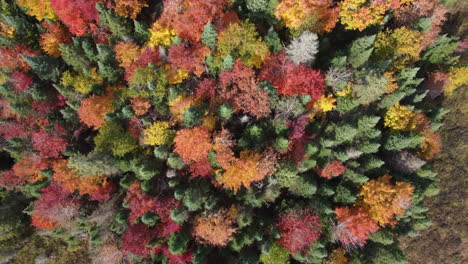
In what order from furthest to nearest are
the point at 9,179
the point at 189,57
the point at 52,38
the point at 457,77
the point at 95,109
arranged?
the point at 457,77 < the point at 9,179 < the point at 52,38 < the point at 95,109 < the point at 189,57

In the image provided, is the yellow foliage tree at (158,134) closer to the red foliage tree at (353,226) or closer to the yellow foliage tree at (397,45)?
the red foliage tree at (353,226)

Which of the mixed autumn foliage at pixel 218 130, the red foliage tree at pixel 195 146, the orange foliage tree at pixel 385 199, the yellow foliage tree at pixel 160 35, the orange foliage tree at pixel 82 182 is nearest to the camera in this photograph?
the red foliage tree at pixel 195 146

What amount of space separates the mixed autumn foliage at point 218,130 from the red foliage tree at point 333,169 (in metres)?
0.10

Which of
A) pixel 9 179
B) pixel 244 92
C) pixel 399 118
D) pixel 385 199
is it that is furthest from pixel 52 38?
pixel 385 199

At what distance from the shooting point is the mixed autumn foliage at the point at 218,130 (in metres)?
28.4

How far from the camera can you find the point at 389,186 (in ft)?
95.3

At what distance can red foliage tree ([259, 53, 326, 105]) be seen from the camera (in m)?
28.9

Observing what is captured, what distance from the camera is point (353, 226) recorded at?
93.0 feet

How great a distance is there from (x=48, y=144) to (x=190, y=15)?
19297 millimetres

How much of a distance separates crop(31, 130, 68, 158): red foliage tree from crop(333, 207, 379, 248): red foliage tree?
2826cm

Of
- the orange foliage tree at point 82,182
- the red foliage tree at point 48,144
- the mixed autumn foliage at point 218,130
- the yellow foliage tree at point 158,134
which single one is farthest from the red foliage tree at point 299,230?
the red foliage tree at point 48,144

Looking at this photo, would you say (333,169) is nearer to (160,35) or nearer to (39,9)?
(160,35)

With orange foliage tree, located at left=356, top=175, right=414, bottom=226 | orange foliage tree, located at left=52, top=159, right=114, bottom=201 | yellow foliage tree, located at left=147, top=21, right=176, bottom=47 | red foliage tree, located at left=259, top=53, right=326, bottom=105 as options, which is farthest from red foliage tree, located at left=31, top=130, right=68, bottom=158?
orange foliage tree, located at left=356, top=175, right=414, bottom=226

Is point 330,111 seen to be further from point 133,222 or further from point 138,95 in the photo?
point 133,222
